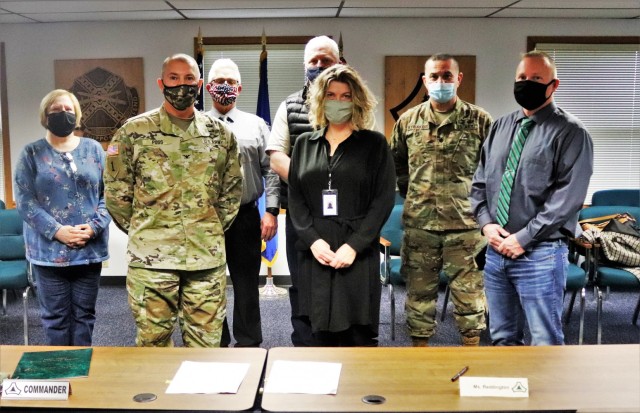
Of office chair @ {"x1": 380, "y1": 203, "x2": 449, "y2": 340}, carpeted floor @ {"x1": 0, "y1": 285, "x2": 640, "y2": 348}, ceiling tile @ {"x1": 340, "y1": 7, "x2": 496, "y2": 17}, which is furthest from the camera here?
ceiling tile @ {"x1": 340, "y1": 7, "x2": 496, "y2": 17}

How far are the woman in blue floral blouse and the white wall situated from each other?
2.54 metres

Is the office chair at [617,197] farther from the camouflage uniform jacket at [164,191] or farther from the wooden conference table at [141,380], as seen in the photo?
the wooden conference table at [141,380]

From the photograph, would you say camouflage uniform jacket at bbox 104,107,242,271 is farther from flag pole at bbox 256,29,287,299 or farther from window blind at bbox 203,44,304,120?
window blind at bbox 203,44,304,120

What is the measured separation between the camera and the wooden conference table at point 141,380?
1.35 meters

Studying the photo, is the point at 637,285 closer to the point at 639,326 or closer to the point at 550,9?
the point at 639,326

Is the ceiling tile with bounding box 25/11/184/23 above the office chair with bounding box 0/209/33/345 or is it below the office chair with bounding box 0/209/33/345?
above

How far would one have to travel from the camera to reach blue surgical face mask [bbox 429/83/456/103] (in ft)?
9.21

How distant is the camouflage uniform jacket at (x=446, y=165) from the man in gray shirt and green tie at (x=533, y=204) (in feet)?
0.97

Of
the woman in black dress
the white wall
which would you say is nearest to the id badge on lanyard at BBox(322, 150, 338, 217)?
the woman in black dress

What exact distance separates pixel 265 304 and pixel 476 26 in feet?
10.1

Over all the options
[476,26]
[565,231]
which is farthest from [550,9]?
[565,231]

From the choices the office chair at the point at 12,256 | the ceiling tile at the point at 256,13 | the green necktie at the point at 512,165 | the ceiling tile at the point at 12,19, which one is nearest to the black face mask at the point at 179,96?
the green necktie at the point at 512,165

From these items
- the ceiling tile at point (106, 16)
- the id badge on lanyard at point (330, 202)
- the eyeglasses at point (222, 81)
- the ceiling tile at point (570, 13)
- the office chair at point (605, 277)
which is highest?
the ceiling tile at point (106, 16)

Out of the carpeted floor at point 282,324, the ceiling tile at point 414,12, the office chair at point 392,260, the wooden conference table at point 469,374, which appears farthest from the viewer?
the ceiling tile at point 414,12
